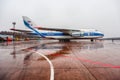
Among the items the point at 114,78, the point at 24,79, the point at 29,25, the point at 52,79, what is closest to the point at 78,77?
the point at 52,79

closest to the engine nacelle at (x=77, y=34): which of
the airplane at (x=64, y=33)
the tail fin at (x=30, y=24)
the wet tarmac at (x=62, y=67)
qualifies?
the airplane at (x=64, y=33)

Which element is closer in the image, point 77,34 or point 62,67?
point 62,67

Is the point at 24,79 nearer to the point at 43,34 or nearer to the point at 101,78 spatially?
the point at 101,78

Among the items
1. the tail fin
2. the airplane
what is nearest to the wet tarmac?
the airplane

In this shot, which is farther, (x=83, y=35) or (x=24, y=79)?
(x=83, y=35)

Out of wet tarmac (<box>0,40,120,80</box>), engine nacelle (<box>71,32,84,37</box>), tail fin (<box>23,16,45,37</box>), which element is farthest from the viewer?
tail fin (<box>23,16,45,37</box>)

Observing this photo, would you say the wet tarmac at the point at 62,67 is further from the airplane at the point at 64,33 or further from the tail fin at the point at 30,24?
the tail fin at the point at 30,24

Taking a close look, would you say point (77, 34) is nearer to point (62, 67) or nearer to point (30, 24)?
point (30, 24)

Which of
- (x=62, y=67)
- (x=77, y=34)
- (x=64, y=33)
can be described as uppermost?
(x=64, y=33)

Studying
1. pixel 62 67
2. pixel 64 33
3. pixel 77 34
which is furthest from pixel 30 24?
pixel 62 67

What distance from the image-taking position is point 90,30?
31.3 meters

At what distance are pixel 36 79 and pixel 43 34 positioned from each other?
29074mm

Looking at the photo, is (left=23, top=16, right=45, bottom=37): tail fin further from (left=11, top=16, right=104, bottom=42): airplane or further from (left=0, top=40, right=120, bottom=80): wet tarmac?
(left=0, top=40, right=120, bottom=80): wet tarmac

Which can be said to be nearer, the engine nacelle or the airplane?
the engine nacelle
